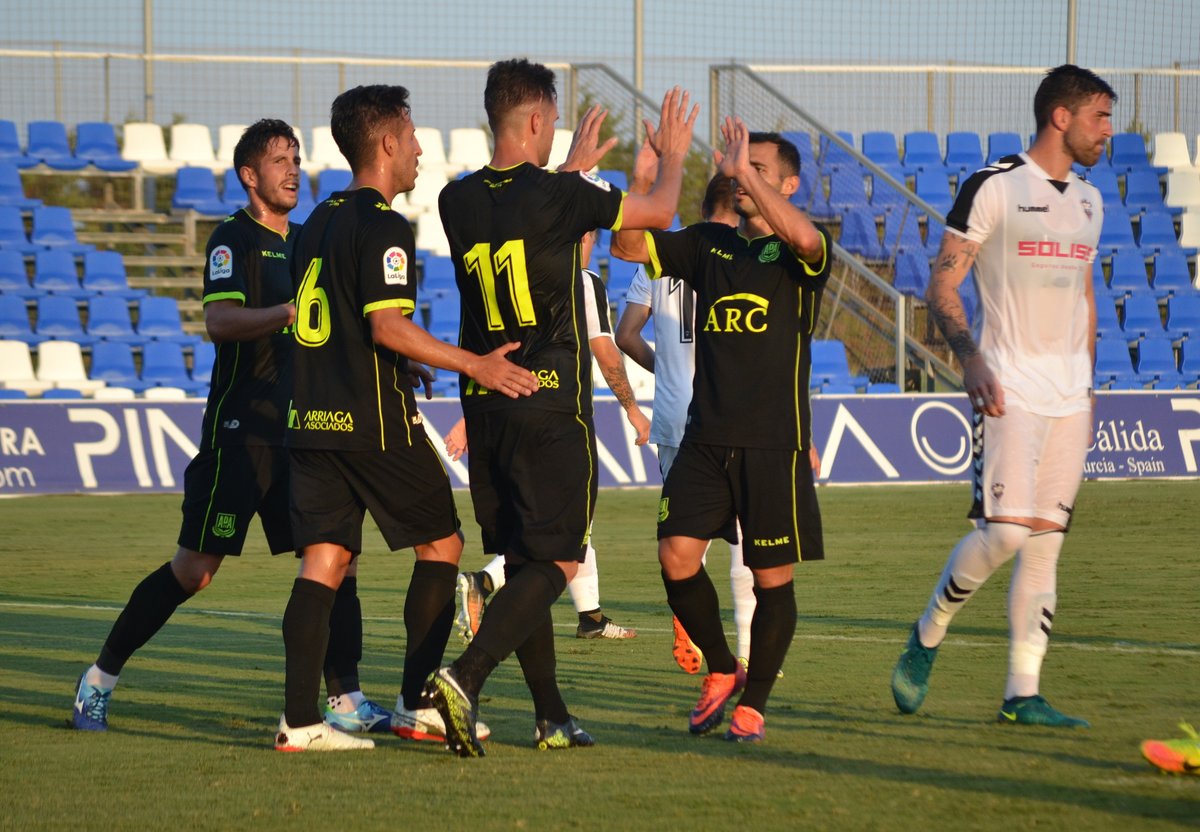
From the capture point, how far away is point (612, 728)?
570 centimetres

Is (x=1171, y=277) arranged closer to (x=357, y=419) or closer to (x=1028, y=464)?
(x=1028, y=464)

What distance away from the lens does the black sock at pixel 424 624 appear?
5547 millimetres

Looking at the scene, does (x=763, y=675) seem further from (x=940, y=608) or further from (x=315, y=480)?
(x=315, y=480)

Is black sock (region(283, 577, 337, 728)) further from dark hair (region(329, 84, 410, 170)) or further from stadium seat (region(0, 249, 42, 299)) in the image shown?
stadium seat (region(0, 249, 42, 299))

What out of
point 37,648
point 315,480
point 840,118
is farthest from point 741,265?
point 840,118

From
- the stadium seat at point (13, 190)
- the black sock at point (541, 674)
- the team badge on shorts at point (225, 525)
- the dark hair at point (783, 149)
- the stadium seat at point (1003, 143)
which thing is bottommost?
the black sock at point (541, 674)

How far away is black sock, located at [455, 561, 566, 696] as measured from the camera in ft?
16.5

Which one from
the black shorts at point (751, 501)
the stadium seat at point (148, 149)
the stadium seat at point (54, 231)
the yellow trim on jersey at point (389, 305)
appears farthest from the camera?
the stadium seat at point (148, 149)

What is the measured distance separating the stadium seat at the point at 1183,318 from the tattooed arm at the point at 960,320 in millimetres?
18071

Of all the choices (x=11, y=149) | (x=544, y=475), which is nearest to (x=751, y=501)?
(x=544, y=475)

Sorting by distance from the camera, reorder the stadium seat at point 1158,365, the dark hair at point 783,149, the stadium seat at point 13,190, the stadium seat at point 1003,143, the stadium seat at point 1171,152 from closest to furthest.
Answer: the dark hair at point 783,149 < the stadium seat at point 13,190 < the stadium seat at point 1158,365 < the stadium seat at point 1003,143 < the stadium seat at point 1171,152

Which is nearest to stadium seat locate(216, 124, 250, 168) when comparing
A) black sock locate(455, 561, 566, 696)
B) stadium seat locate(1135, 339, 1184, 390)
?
stadium seat locate(1135, 339, 1184, 390)

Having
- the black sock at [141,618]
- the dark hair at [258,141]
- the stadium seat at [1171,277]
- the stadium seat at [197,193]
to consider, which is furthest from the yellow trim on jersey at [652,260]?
the stadium seat at [1171,277]

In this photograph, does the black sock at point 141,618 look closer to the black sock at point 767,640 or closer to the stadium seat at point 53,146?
the black sock at point 767,640
